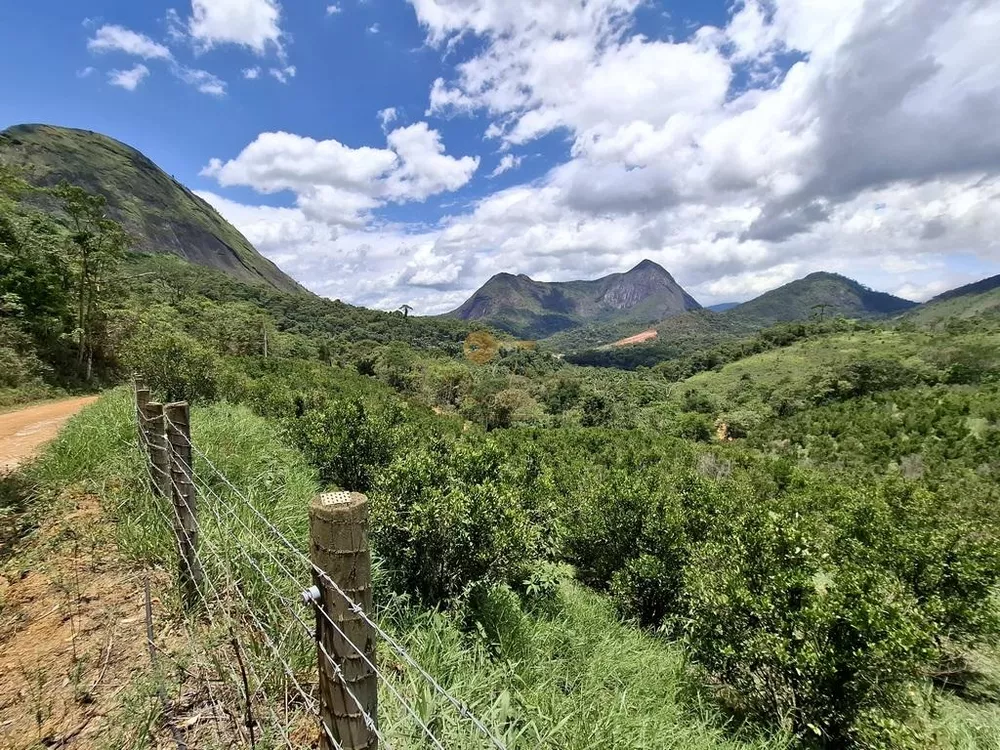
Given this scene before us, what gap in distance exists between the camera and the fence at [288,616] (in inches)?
62.4

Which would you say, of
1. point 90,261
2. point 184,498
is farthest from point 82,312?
point 184,498

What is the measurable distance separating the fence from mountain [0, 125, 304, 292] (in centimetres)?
13006

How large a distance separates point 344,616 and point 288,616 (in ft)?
6.55

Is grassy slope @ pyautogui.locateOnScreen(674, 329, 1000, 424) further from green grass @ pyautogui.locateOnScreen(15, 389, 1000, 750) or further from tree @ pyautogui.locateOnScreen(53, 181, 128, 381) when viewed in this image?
tree @ pyautogui.locateOnScreen(53, 181, 128, 381)

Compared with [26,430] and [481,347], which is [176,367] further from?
[481,347]

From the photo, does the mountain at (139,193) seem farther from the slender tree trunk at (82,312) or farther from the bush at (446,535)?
the bush at (446,535)

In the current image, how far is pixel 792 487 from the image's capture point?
15.4 meters

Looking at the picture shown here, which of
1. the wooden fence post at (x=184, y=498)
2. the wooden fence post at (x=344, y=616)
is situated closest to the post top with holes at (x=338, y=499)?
the wooden fence post at (x=344, y=616)

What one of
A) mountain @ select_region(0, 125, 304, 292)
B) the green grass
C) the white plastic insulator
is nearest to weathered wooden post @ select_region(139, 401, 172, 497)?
the green grass

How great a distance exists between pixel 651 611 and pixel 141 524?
7.00 m

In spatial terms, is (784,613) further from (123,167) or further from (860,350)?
(123,167)

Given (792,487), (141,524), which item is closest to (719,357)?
(792,487)

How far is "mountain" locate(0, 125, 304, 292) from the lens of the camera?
388ft

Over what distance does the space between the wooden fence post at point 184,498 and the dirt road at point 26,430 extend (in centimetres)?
369
